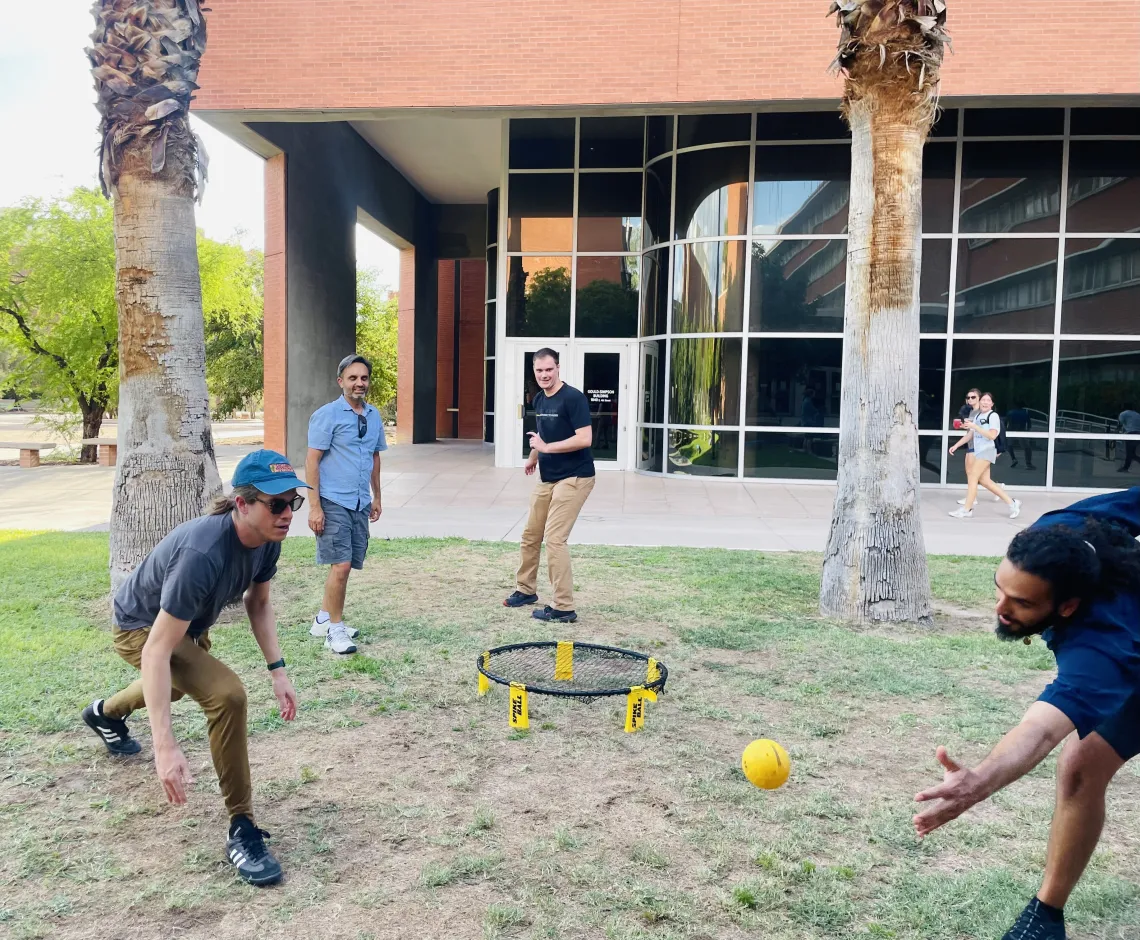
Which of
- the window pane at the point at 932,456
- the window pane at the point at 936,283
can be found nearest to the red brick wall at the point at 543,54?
the window pane at the point at 936,283

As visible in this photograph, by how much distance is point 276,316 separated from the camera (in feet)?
57.5

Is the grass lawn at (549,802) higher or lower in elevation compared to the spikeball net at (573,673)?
lower

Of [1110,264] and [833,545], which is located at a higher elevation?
[1110,264]

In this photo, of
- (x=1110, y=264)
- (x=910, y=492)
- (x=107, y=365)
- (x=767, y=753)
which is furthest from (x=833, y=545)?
(x=107, y=365)

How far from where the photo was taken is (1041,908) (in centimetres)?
288

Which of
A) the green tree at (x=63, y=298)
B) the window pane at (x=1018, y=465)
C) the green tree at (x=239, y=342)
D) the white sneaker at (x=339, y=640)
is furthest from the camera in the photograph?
the green tree at (x=239, y=342)

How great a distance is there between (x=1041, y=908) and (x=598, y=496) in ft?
39.4

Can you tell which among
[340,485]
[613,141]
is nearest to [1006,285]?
[613,141]

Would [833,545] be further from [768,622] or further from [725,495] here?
[725,495]

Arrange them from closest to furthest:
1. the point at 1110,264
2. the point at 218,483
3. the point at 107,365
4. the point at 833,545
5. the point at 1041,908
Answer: the point at 1041,908, the point at 218,483, the point at 833,545, the point at 1110,264, the point at 107,365

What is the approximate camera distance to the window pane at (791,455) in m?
16.7

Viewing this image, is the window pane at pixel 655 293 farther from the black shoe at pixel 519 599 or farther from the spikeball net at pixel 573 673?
the spikeball net at pixel 573 673

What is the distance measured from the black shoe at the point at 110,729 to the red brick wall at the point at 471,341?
2770 centimetres

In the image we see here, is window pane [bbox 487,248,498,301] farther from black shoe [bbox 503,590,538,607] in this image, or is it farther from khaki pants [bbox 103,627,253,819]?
khaki pants [bbox 103,627,253,819]
